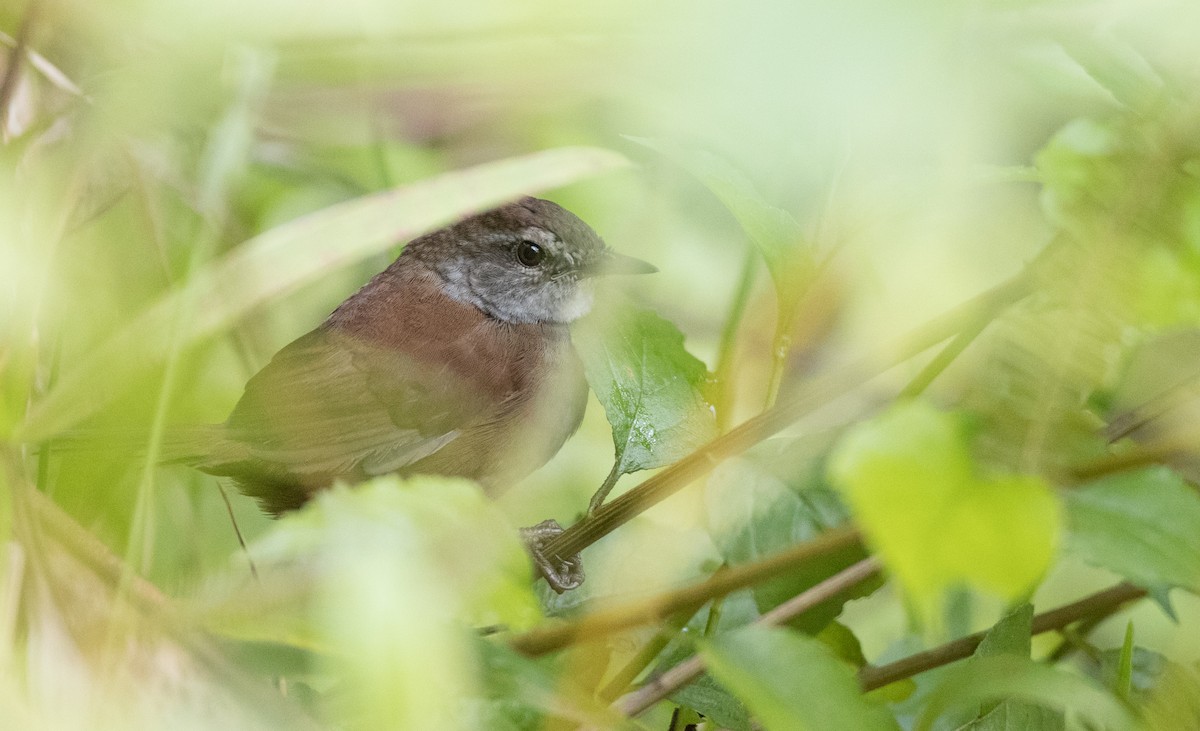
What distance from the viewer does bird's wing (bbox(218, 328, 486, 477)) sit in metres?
1.21

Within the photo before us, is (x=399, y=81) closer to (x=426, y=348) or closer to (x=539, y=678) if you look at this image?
(x=426, y=348)

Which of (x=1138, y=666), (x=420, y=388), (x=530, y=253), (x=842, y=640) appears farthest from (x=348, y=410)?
(x=1138, y=666)

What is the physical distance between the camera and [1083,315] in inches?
23.0

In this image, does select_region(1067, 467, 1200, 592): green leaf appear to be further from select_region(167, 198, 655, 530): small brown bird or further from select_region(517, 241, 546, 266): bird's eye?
select_region(517, 241, 546, 266): bird's eye

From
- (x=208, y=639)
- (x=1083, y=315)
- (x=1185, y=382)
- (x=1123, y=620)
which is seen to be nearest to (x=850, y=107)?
(x=1083, y=315)

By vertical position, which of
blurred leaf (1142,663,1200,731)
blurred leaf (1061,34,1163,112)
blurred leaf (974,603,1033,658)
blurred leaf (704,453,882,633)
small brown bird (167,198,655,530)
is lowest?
small brown bird (167,198,655,530)

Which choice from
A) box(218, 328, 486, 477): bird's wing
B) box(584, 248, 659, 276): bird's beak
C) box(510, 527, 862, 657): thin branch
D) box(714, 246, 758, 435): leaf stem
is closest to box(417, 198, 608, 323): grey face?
box(584, 248, 659, 276): bird's beak

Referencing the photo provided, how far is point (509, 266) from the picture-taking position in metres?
1.79

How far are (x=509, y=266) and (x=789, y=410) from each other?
4.12 feet

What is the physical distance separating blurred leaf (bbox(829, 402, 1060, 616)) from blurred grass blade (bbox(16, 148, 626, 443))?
37 centimetres

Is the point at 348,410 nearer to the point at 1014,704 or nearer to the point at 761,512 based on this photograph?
the point at 761,512

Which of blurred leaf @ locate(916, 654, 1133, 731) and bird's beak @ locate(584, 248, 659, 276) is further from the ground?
blurred leaf @ locate(916, 654, 1133, 731)

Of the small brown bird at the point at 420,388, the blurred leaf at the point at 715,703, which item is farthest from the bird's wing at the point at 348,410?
the blurred leaf at the point at 715,703

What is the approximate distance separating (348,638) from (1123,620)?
1.18 metres
